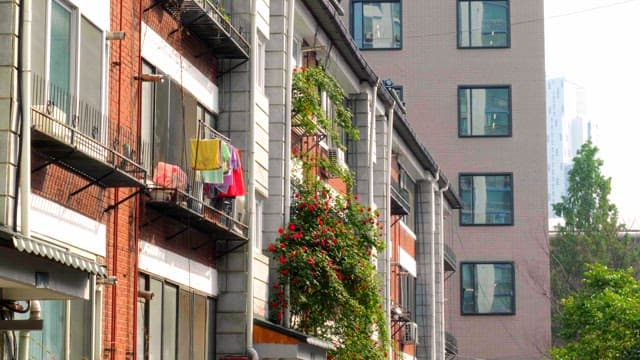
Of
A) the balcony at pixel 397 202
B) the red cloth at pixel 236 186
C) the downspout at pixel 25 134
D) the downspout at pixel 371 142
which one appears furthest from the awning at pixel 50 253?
the balcony at pixel 397 202

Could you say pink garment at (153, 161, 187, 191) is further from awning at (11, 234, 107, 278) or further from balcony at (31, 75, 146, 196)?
awning at (11, 234, 107, 278)

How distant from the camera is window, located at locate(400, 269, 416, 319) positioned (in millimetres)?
49406

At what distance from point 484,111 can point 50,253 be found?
53.1 meters

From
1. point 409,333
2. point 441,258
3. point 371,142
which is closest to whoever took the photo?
point 371,142

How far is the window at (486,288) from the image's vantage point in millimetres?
67625

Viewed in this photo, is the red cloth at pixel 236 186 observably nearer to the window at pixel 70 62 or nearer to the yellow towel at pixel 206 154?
the yellow towel at pixel 206 154

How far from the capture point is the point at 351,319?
104 feet

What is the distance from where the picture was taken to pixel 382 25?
68688 mm

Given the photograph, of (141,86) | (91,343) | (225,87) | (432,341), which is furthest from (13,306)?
(432,341)

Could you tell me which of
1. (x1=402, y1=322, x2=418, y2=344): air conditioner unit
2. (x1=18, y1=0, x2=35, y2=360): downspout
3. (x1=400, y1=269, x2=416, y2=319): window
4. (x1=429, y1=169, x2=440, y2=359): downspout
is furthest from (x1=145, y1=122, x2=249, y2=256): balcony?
(x1=429, y1=169, x2=440, y2=359): downspout

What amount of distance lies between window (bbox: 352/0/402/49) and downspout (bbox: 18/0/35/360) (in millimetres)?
50644

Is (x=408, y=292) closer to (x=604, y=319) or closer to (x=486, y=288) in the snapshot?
(x=604, y=319)

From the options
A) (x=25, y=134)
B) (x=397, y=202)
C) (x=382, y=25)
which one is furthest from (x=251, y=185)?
(x=382, y=25)

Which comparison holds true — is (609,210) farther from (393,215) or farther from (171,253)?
(171,253)
